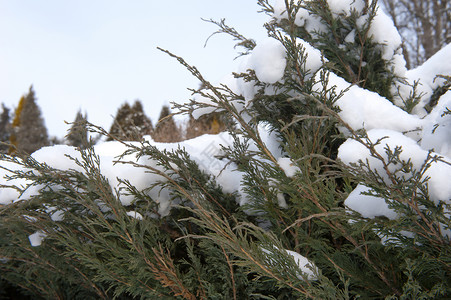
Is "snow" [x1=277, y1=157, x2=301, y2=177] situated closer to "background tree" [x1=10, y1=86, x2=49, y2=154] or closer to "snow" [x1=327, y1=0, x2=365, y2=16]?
"snow" [x1=327, y1=0, x2=365, y2=16]

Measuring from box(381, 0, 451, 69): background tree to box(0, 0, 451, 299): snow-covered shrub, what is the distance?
513 inches

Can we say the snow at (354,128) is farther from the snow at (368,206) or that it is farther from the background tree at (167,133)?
the background tree at (167,133)

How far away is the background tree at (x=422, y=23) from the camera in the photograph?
43.2ft

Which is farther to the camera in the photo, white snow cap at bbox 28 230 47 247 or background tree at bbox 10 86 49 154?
background tree at bbox 10 86 49 154

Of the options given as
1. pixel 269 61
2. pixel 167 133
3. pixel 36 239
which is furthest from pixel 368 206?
pixel 167 133

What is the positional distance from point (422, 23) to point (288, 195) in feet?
50.4

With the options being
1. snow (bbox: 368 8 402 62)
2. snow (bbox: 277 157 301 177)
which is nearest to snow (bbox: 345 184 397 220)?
snow (bbox: 277 157 301 177)

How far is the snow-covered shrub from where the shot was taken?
1.31 m

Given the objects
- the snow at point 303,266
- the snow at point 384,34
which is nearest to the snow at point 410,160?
the snow at point 303,266

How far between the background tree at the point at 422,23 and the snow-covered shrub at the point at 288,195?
1303 cm

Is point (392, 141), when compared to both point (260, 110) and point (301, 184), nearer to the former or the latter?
point (301, 184)

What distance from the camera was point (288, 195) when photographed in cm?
195

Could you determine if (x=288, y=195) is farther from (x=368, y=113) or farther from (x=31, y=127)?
(x=31, y=127)

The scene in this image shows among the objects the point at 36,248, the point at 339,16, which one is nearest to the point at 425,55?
the point at 339,16
